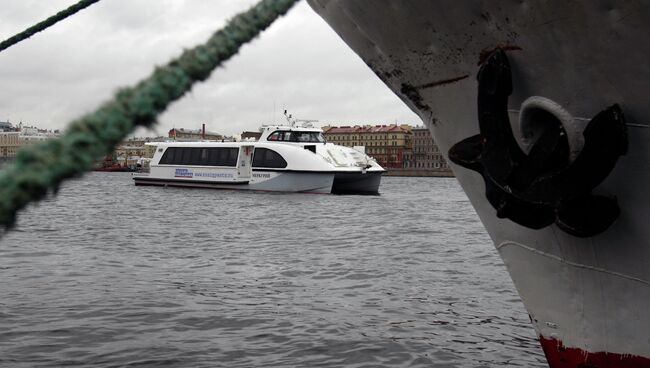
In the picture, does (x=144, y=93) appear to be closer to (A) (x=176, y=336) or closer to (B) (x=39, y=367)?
(B) (x=39, y=367)

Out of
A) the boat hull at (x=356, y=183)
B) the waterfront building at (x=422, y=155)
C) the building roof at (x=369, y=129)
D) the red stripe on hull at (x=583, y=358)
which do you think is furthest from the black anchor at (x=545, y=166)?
the building roof at (x=369, y=129)

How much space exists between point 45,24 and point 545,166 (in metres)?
2.58

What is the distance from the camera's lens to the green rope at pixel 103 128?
130 cm

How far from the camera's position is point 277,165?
105 ft

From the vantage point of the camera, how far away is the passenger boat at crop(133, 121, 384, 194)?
31234mm

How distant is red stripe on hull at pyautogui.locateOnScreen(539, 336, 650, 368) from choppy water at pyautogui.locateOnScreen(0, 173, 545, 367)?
7.71 ft

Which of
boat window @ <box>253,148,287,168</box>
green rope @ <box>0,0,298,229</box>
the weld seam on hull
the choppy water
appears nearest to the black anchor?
the weld seam on hull

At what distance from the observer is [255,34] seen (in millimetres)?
1926

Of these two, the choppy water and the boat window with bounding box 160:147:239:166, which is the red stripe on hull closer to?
the choppy water

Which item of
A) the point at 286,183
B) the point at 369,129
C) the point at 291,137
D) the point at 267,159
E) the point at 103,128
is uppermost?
the point at 369,129

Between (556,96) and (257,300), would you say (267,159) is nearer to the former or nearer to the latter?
(257,300)

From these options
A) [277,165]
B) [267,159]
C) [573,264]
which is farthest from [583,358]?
[267,159]

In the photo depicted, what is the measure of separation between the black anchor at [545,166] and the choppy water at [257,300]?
1920mm

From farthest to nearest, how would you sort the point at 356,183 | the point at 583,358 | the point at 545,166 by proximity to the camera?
the point at 356,183 → the point at 583,358 → the point at 545,166
